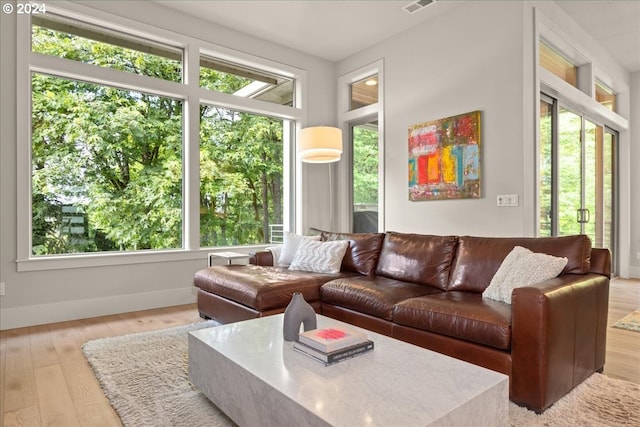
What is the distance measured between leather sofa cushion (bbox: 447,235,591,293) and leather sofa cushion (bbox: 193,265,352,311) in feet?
3.37

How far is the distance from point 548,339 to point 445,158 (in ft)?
8.60

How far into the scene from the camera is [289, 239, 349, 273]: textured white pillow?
11.3ft

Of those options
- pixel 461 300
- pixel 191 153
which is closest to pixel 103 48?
pixel 191 153

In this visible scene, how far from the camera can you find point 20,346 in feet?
9.35

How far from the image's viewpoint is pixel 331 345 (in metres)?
1.55

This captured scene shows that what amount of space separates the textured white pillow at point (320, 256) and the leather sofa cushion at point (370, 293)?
38 cm

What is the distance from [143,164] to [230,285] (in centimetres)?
195

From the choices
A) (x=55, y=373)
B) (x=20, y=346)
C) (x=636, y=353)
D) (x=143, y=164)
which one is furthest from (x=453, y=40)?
(x=20, y=346)

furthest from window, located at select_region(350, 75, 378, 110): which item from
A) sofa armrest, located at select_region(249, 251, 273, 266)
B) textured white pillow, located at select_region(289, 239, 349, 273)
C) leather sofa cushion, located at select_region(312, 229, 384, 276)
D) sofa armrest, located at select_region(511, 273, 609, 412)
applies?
sofa armrest, located at select_region(511, 273, 609, 412)

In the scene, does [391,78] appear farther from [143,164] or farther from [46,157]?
[46,157]

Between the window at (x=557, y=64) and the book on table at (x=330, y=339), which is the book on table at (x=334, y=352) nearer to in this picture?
the book on table at (x=330, y=339)

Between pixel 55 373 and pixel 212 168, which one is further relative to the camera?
pixel 212 168

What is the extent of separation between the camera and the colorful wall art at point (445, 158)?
390cm

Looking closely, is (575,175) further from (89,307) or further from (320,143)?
(89,307)
